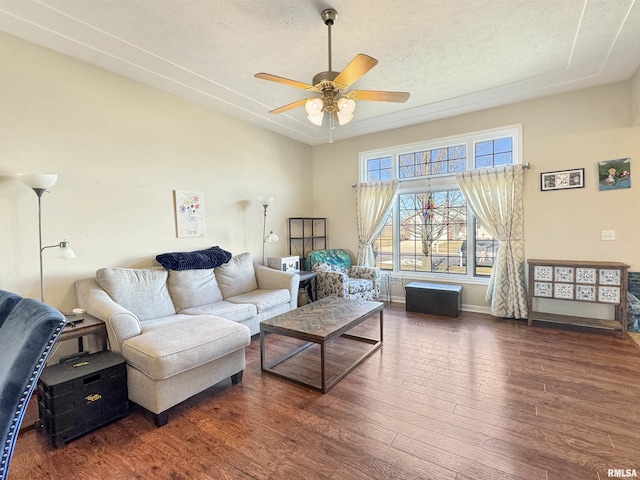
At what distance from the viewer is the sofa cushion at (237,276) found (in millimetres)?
3787

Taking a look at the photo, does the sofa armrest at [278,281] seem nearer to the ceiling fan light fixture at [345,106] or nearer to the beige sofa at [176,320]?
the beige sofa at [176,320]

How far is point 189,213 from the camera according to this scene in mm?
3785

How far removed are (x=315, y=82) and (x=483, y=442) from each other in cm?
282

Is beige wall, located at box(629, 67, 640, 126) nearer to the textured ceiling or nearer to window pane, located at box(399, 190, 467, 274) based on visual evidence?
the textured ceiling

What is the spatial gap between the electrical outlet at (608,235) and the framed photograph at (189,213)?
4.97 meters

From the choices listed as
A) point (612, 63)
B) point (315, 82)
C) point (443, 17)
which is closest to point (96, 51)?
point (315, 82)

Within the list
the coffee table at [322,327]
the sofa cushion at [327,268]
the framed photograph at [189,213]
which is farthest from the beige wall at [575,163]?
the framed photograph at [189,213]

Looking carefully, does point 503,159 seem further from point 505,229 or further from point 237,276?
point 237,276

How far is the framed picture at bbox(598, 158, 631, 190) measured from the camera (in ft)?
11.5

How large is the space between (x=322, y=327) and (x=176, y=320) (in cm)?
134

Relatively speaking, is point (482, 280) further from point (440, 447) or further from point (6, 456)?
point (6, 456)

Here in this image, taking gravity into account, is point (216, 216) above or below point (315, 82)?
below

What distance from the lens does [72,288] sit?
9.23ft

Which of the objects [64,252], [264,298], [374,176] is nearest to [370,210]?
[374,176]
